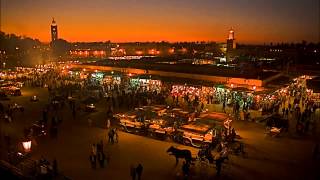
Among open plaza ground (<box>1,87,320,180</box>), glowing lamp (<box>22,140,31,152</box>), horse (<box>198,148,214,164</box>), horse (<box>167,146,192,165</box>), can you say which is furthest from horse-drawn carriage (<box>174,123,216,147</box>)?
glowing lamp (<box>22,140,31,152</box>)

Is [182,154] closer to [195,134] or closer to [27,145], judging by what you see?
[195,134]

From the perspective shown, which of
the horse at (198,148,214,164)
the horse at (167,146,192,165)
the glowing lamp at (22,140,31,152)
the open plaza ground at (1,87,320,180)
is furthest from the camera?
the glowing lamp at (22,140,31,152)

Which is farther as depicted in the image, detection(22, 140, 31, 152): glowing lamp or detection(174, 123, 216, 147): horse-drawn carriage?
detection(174, 123, 216, 147): horse-drawn carriage

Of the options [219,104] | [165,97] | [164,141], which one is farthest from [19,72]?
[164,141]

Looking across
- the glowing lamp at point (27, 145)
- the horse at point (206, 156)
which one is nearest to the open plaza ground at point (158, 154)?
the horse at point (206, 156)

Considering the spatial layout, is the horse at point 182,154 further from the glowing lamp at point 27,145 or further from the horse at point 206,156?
the glowing lamp at point 27,145

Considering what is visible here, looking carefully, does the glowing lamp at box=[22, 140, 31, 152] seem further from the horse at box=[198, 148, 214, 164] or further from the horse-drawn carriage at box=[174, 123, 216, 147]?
the horse at box=[198, 148, 214, 164]

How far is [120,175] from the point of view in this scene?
41.8ft

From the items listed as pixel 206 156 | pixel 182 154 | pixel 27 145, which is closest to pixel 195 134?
pixel 206 156

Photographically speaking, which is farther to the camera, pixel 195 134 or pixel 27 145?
pixel 195 134

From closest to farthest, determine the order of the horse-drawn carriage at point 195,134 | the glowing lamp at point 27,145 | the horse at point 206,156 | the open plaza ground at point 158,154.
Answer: the open plaza ground at point 158,154 < the horse at point 206,156 < the glowing lamp at point 27,145 < the horse-drawn carriage at point 195,134

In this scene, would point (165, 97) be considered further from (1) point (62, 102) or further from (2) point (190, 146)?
(2) point (190, 146)

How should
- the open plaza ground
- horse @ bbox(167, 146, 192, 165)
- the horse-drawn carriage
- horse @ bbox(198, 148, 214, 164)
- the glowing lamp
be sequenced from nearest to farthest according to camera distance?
the open plaza ground, horse @ bbox(167, 146, 192, 165), horse @ bbox(198, 148, 214, 164), the glowing lamp, the horse-drawn carriage

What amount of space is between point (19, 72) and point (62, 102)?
24.0 metres
